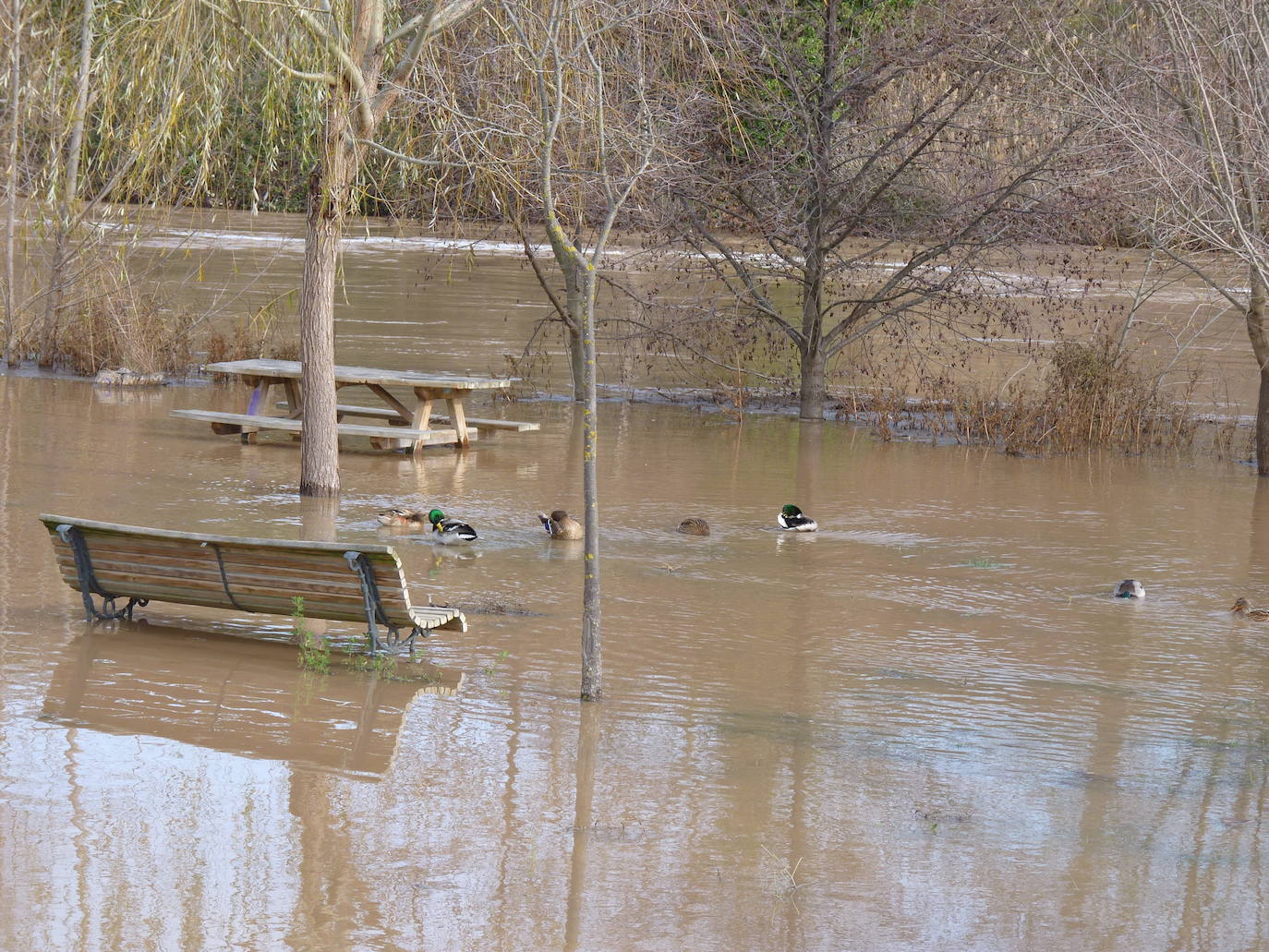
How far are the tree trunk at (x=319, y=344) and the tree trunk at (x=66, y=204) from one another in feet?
15.4

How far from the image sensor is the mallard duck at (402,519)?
12.2m

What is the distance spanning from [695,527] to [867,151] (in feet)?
27.6

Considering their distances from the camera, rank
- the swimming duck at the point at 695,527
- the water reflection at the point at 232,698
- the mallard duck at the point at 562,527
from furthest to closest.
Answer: the swimming duck at the point at 695,527, the mallard duck at the point at 562,527, the water reflection at the point at 232,698

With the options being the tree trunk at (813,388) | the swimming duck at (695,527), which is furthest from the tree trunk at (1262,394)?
the swimming duck at (695,527)

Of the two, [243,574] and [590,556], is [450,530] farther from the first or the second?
[590,556]

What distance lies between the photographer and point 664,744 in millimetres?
7285

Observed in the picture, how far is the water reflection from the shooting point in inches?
278

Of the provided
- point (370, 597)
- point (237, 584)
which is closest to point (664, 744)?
point (370, 597)

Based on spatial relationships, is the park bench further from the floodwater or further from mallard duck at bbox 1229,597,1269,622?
mallard duck at bbox 1229,597,1269,622

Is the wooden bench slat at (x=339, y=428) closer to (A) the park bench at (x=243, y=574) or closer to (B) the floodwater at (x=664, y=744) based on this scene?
(B) the floodwater at (x=664, y=744)

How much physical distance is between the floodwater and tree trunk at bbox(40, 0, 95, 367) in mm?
5874

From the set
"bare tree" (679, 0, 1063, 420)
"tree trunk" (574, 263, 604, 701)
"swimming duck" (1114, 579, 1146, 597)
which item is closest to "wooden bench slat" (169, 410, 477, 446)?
"bare tree" (679, 0, 1063, 420)

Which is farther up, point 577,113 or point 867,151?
point 867,151

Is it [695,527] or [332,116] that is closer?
[332,116]
